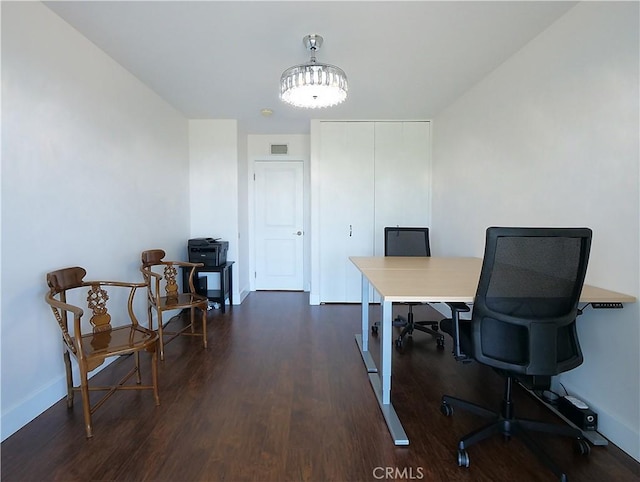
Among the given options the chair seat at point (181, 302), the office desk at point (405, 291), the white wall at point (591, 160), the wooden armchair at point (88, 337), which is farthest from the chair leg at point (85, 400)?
the white wall at point (591, 160)

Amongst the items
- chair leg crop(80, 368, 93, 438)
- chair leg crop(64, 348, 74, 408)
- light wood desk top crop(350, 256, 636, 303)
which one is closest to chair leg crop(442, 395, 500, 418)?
light wood desk top crop(350, 256, 636, 303)

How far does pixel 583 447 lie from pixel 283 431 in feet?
5.15

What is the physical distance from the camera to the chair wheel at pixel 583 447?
1608 millimetres

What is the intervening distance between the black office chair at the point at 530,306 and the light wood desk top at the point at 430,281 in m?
0.17

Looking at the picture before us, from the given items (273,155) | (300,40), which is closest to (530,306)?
(300,40)

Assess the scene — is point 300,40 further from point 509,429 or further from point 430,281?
point 509,429

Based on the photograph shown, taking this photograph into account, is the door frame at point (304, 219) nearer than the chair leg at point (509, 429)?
No

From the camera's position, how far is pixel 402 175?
169 inches

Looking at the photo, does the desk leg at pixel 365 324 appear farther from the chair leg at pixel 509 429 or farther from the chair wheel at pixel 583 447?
the chair wheel at pixel 583 447

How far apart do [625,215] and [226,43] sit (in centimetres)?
272

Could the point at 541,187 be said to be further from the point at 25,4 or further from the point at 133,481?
the point at 25,4

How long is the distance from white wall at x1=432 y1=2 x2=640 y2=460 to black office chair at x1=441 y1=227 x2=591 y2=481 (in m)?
0.38

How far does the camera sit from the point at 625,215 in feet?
5.43

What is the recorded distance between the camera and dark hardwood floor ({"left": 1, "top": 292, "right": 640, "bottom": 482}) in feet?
4.94
